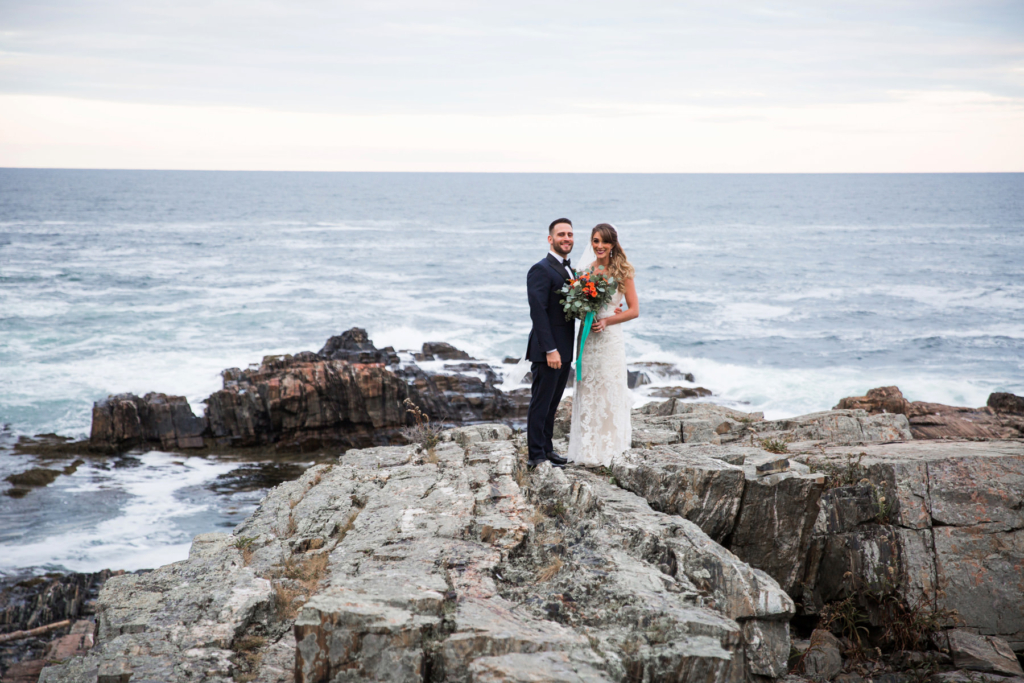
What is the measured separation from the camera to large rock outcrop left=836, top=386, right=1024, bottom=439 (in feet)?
32.8

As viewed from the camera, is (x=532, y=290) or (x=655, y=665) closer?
(x=655, y=665)

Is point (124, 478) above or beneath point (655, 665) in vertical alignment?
beneath

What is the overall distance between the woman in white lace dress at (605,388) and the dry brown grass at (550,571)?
2.26 m

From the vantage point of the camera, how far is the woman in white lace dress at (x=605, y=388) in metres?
7.10

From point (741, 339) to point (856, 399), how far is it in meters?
18.0

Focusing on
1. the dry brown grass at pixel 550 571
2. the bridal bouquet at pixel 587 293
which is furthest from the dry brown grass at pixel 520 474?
the bridal bouquet at pixel 587 293

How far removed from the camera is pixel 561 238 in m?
6.86

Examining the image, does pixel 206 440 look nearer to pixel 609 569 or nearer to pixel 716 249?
pixel 609 569

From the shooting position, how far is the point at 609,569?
16.3ft

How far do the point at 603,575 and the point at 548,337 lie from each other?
8.82 feet

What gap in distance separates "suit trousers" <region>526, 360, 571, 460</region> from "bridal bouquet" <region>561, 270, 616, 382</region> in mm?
626

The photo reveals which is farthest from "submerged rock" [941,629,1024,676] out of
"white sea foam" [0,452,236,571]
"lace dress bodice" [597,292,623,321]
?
"white sea foam" [0,452,236,571]

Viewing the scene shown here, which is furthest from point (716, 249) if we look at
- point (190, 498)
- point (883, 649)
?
point (883, 649)

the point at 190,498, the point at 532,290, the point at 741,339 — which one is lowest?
the point at 190,498
